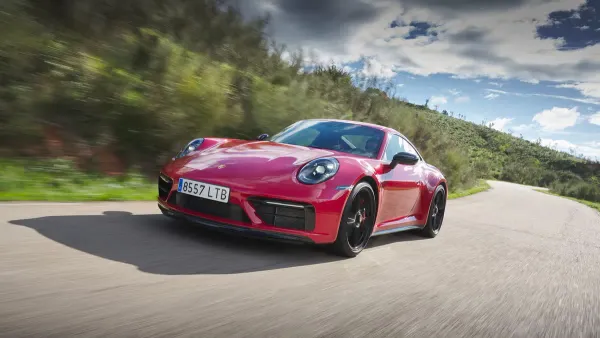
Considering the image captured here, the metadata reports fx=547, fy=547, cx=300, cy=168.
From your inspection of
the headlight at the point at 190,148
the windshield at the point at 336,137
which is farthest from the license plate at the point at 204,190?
the windshield at the point at 336,137

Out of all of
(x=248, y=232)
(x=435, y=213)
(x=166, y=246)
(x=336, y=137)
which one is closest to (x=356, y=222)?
(x=248, y=232)

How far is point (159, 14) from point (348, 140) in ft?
17.5

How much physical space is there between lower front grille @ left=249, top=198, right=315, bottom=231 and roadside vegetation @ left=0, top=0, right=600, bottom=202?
8.83 ft

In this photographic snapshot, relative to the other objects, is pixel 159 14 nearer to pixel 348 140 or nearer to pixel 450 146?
pixel 348 140

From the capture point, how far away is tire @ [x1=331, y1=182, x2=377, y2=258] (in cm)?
439

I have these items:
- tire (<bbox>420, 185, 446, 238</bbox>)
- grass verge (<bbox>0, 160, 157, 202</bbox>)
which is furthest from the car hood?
tire (<bbox>420, 185, 446, 238</bbox>)

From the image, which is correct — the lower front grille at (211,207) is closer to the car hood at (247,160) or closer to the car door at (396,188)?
the car hood at (247,160)

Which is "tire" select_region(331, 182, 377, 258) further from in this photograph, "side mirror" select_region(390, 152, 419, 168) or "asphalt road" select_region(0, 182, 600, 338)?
"side mirror" select_region(390, 152, 419, 168)

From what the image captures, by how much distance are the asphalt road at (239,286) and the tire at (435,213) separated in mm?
1009

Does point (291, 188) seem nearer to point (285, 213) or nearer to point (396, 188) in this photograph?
point (285, 213)

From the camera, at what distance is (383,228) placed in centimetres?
529

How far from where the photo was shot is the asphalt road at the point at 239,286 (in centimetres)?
244

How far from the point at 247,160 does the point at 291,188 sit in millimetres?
512

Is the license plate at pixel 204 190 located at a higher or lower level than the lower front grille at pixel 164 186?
higher
